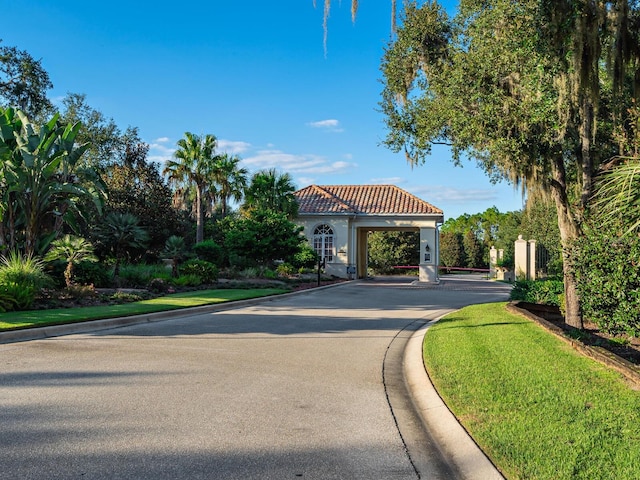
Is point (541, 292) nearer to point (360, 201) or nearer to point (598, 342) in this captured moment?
point (598, 342)

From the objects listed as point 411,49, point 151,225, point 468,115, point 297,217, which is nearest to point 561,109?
point 468,115

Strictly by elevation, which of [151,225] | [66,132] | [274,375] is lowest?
[274,375]

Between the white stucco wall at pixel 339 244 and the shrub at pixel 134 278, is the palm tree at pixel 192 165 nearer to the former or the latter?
the white stucco wall at pixel 339 244

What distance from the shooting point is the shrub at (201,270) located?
21703 mm

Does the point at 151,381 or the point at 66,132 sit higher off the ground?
the point at 66,132

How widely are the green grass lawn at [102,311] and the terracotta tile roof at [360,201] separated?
1831cm

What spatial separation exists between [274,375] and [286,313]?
23.9ft

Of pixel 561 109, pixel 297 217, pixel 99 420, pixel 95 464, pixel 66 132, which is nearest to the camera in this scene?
pixel 95 464

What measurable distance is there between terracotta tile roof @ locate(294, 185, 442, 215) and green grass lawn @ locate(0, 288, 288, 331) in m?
18.3

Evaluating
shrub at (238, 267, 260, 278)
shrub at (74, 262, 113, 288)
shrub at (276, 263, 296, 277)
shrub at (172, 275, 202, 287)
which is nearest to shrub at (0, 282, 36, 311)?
shrub at (74, 262, 113, 288)

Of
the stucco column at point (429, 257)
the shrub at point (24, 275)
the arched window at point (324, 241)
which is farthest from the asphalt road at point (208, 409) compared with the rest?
the arched window at point (324, 241)

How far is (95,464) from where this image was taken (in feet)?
12.7

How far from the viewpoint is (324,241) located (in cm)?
3472

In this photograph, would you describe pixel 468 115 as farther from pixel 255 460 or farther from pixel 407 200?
pixel 407 200
